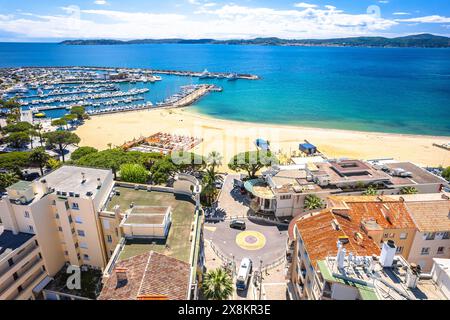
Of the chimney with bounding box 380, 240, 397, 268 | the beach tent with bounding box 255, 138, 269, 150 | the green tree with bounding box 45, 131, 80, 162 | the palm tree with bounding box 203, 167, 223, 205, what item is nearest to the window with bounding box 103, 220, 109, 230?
the palm tree with bounding box 203, 167, 223, 205

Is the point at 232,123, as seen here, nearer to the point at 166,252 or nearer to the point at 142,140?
the point at 142,140

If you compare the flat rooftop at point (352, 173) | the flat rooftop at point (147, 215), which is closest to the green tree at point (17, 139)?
the flat rooftop at point (147, 215)

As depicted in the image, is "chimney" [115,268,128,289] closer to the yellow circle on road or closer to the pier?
the yellow circle on road

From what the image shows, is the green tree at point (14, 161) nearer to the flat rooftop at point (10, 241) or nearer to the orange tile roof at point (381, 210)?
the flat rooftop at point (10, 241)

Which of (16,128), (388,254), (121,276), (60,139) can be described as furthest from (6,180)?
(388,254)

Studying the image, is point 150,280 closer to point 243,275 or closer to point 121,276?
point 121,276
